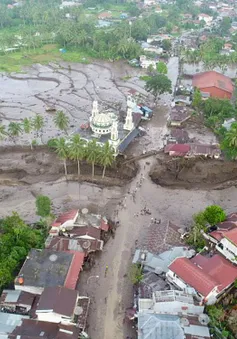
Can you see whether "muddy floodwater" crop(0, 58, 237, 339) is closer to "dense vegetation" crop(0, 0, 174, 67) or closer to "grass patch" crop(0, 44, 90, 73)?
"grass patch" crop(0, 44, 90, 73)

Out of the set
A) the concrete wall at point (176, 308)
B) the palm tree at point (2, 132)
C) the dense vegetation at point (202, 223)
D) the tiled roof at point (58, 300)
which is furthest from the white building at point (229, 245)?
the palm tree at point (2, 132)

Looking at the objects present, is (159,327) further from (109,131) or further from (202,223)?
(109,131)

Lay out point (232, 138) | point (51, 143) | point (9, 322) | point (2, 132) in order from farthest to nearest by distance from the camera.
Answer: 1. point (51, 143)
2. point (2, 132)
3. point (232, 138)
4. point (9, 322)

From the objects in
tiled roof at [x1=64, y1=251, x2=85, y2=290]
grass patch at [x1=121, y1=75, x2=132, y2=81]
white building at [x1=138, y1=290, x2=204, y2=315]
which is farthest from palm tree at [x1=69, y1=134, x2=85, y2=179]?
grass patch at [x1=121, y1=75, x2=132, y2=81]

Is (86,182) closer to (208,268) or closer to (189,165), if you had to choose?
(189,165)

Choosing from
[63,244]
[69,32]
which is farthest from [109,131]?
[69,32]
